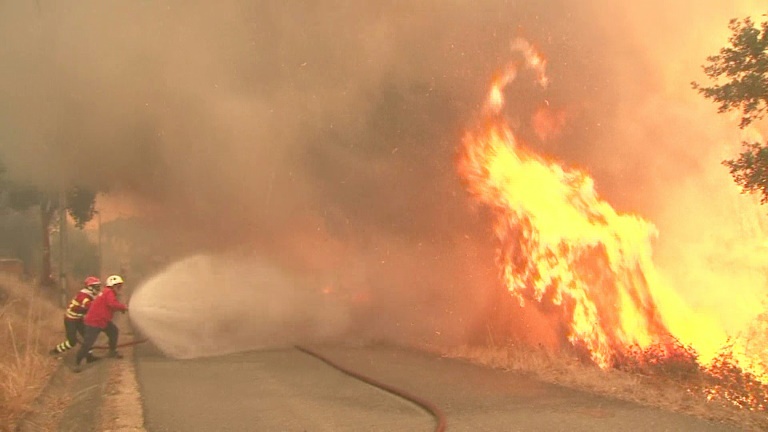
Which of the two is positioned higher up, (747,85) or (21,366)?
(747,85)

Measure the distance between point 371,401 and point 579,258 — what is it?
14.0ft

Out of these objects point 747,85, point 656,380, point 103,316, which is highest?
point 747,85

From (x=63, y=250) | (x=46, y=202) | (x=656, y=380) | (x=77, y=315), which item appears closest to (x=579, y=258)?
(x=656, y=380)

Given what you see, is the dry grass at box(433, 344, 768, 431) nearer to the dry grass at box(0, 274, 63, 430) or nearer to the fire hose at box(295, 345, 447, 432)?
the fire hose at box(295, 345, 447, 432)

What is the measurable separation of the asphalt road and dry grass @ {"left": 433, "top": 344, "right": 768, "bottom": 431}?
23 cm

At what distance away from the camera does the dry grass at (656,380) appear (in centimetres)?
662

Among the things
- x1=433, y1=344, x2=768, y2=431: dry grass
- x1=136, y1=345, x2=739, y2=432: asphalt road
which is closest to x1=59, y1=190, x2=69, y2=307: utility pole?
x1=136, y1=345, x2=739, y2=432: asphalt road

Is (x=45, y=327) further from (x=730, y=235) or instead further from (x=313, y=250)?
(x=730, y=235)

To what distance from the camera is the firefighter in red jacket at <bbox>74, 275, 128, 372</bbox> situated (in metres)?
12.0

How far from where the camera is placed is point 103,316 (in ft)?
40.1

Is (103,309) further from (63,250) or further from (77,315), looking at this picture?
(63,250)

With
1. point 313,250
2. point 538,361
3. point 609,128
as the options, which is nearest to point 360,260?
point 313,250

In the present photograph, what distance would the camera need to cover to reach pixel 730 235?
1427 cm

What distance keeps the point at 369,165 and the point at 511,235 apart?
4119mm
